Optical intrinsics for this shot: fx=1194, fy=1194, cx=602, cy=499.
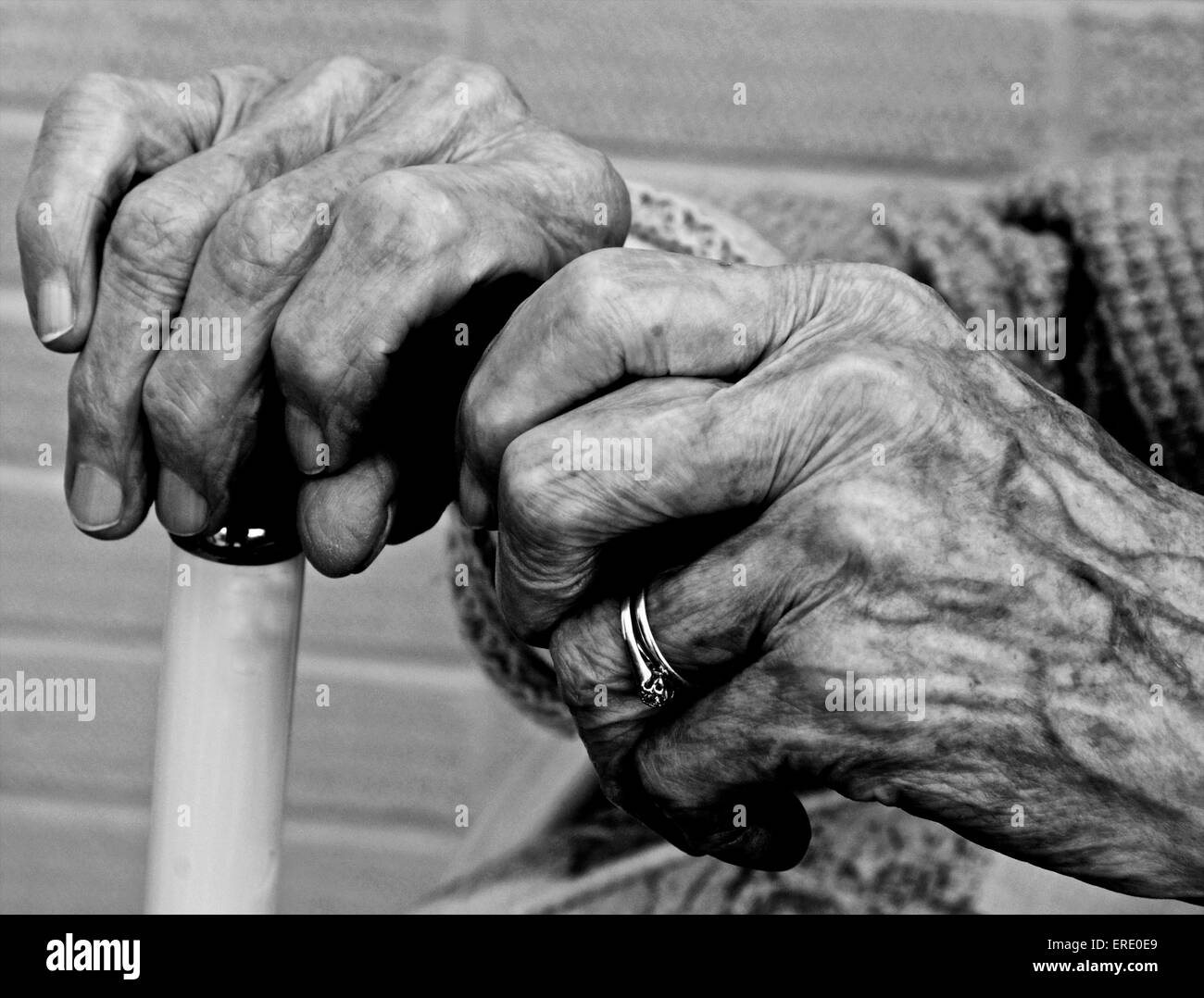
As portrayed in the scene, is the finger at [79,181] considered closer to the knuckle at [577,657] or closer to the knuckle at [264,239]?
the knuckle at [264,239]

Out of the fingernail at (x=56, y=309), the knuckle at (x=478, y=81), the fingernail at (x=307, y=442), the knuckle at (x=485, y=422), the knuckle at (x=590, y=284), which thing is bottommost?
the fingernail at (x=307, y=442)

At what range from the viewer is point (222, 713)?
425 millimetres

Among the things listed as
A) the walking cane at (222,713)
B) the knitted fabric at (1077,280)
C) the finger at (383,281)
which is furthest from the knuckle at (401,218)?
the knitted fabric at (1077,280)

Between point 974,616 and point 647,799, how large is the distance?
0.39 ft

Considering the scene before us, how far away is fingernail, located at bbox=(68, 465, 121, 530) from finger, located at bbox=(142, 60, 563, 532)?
0.06ft

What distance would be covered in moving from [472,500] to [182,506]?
12cm

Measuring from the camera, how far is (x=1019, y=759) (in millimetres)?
352

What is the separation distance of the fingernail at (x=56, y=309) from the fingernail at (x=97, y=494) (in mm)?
49

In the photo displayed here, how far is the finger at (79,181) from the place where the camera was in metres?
0.42

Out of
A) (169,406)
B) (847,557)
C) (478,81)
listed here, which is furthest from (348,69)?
(847,557)

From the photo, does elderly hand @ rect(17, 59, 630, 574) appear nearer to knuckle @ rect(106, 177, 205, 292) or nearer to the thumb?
knuckle @ rect(106, 177, 205, 292)

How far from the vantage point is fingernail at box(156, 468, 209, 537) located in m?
0.42

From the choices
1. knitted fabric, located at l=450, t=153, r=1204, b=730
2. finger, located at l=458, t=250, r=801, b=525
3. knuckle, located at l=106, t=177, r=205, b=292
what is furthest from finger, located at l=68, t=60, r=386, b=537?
knitted fabric, located at l=450, t=153, r=1204, b=730

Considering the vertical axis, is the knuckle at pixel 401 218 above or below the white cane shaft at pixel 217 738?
above
